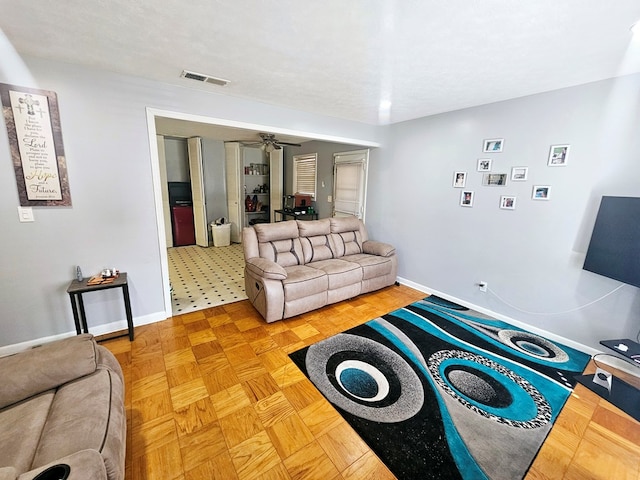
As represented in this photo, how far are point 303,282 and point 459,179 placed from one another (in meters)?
2.35

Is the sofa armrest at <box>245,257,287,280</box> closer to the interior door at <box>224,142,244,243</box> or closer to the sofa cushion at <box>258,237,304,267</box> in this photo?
the sofa cushion at <box>258,237,304,267</box>

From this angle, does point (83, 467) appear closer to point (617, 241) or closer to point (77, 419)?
point (77, 419)

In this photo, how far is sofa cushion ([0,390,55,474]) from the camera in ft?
3.23

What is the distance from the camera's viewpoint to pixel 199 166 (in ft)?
18.0

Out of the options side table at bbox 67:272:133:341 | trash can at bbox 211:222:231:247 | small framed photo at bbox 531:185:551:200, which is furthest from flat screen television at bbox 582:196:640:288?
trash can at bbox 211:222:231:247

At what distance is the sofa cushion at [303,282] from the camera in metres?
2.91

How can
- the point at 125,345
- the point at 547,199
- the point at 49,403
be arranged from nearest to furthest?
the point at 49,403, the point at 125,345, the point at 547,199

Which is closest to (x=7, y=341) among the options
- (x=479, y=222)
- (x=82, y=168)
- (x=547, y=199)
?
(x=82, y=168)

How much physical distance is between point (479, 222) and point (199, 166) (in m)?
5.16

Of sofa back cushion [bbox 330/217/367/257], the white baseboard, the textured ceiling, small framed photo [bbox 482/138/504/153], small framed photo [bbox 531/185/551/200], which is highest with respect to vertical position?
the textured ceiling

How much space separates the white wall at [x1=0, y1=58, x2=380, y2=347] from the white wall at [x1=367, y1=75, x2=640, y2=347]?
9.51 feet

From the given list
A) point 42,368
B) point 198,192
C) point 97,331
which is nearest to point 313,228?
point 97,331

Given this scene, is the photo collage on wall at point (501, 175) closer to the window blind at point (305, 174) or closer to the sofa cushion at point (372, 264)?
the sofa cushion at point (372, 264)

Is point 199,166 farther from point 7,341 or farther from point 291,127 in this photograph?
point 7,341
